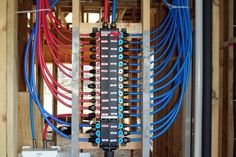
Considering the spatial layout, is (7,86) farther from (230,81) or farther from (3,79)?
(230,81)

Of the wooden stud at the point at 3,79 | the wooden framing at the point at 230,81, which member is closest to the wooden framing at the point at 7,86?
the wooden stud at the point at 3,79

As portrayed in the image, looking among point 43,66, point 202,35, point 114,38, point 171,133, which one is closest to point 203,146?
point 202,35

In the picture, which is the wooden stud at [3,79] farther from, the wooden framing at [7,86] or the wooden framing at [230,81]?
the wooden framing at [230,81]

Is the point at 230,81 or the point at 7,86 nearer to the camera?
the point at 7,86

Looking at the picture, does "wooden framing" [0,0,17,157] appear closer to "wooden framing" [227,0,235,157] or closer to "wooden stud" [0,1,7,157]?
"wooden stud" [0,1,7,157]

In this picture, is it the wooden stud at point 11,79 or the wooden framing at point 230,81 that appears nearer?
the wooden stud at point 11,79

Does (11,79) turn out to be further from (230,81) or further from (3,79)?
(230,81)

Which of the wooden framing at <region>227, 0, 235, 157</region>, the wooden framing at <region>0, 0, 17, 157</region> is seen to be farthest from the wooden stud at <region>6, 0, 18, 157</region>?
the wooden framing at <region>227, 0, 235, 157</region>

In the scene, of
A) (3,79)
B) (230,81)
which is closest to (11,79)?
(3,79)

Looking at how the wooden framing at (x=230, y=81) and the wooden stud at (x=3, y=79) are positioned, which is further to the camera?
the wooden framing at (x=230, y=81)

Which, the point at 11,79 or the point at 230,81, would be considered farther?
the point at 230,81

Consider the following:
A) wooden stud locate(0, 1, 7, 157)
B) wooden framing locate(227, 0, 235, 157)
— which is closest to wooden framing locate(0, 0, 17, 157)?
wooden stud locate(0, 1, 7, 157)

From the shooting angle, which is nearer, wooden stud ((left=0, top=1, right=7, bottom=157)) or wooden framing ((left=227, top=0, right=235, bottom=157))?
wooden stud ((left=0, top=1, right=7, bottom=157))

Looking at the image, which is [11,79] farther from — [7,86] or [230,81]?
[230,81]
